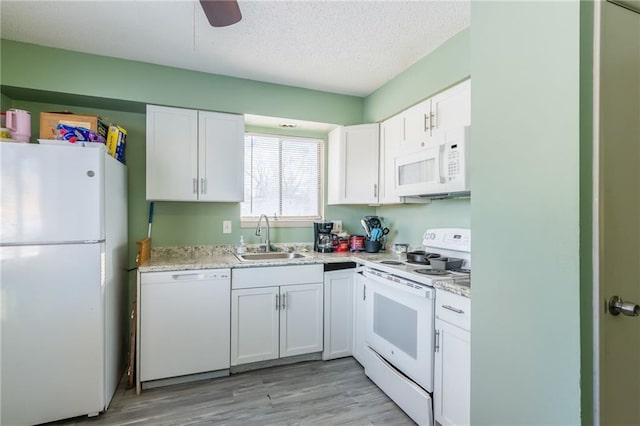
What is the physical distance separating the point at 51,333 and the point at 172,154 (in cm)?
147

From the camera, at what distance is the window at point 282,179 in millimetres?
3168

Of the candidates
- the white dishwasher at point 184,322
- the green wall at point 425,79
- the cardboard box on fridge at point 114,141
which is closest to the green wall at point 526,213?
the green wall at point 425,79

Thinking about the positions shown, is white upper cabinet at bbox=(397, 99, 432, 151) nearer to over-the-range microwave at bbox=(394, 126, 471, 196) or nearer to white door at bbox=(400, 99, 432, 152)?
white door at bbox=(400, 99, 432, 152)

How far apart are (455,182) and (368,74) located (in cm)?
138

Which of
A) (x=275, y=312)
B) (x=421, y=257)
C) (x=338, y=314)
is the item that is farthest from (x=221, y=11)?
(x=338, y=314)

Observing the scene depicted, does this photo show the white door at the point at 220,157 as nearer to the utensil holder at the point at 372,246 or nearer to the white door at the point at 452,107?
the utensil holder at the point at 372,246

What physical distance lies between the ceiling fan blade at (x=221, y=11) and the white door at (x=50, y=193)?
3.63 feet

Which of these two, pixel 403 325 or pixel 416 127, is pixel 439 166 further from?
pixel 403 325

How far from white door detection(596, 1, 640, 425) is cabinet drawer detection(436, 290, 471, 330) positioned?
0.68 metres

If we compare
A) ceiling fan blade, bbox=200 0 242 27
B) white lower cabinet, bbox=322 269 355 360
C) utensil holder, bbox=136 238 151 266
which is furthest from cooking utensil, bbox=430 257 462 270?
utensil holder, bbox=136 238 151 266

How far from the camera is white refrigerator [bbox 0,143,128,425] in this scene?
176cm

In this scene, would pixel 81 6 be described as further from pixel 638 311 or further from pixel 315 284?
pixel 638 311

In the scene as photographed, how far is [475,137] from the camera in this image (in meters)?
1.16

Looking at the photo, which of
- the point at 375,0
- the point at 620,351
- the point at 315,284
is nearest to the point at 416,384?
the point at 315,284
